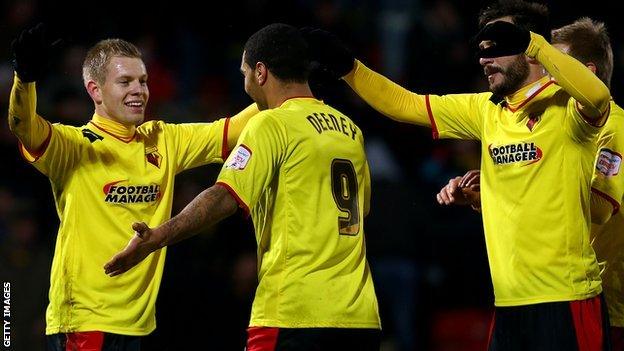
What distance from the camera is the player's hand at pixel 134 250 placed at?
4.42 meters

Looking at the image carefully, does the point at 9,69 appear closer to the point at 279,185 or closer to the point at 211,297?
the point at 211,297

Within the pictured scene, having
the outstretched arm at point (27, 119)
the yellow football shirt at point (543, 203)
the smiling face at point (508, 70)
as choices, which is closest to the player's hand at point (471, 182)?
the yellow football shirt at point (543, 203)

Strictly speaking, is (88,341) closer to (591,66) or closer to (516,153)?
(516,153)

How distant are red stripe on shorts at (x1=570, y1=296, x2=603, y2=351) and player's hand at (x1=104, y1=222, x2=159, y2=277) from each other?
6.34ft

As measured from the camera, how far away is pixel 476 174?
→ 5.69 meters

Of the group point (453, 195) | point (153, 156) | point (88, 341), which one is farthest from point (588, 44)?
point (88, 341)

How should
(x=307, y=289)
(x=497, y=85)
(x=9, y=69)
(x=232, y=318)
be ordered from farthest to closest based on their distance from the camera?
(x=9, y=69) < (x=232, y=318) < (x=497, y=85) < (x=307, y=289)

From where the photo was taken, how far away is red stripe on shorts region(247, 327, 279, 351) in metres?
4.78

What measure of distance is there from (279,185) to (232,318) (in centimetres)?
308

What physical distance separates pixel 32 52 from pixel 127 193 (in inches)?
34.2

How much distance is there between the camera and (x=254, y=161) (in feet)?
15.6

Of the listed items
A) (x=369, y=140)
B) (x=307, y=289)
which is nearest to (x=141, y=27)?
(x=369, y=140)

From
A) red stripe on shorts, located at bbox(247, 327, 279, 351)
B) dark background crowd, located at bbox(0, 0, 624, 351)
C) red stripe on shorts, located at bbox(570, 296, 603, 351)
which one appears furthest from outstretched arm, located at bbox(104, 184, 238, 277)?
dark background crowd, located at bbox(0, 0, 624, 351)

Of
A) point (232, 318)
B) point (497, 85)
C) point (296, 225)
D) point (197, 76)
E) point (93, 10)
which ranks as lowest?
point (232, 318)
